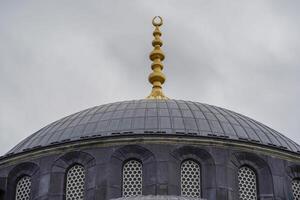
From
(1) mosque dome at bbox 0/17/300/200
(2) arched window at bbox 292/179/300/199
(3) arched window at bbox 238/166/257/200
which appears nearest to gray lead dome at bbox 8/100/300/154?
(1) mosque dome at bbox 0/17/300/200

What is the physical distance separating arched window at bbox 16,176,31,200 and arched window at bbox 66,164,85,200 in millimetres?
1864

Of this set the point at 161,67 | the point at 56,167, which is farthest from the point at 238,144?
the point at 161,67

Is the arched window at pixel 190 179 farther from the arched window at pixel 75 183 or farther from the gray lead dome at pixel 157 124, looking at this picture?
the arched window at pixel 75 183

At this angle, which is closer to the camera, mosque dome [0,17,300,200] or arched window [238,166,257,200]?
mosque dome [0,17,300,200]

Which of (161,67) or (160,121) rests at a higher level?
(161,67)

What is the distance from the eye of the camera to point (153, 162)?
39031mm

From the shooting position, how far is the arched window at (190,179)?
127 ft

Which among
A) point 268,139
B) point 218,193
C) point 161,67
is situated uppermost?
point 161,67

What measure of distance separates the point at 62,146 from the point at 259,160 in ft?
25.1

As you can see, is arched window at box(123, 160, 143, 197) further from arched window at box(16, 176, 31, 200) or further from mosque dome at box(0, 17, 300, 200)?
arched window at box(16, 176, 31, 200)

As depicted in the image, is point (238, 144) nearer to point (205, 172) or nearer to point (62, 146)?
point (205, 172)

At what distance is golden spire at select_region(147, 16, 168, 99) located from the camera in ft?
166

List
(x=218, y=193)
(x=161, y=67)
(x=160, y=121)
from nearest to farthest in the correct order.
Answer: (x=218, y=193), (x=160, y=121), (x=161, y=67)

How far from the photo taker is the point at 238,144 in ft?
131
